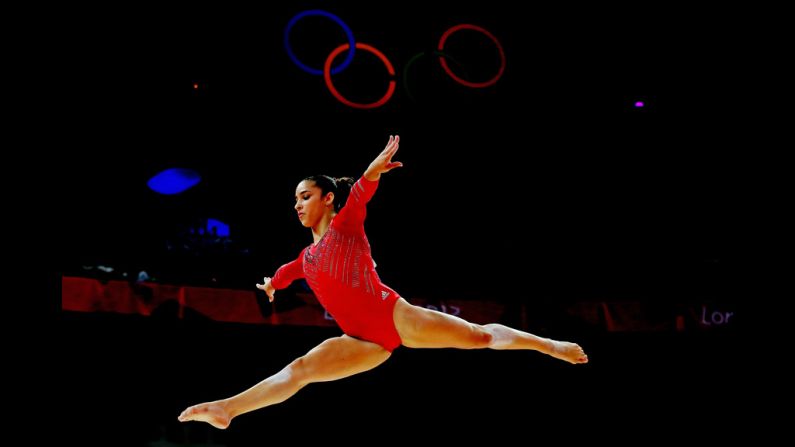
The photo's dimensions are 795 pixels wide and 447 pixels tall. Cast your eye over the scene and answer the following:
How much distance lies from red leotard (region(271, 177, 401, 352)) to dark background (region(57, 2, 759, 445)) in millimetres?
3444

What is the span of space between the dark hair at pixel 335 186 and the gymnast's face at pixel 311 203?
2cm

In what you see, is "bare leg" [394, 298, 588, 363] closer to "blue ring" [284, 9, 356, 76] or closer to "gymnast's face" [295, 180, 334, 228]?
"gymnast's face" [295, 180, 334, 228]

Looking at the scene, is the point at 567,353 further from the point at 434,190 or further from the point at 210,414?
the point at 434,190

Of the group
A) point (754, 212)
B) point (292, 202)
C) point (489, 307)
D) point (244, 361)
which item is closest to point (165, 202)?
point (292, 202)

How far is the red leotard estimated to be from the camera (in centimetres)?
346

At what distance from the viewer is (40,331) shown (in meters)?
4.02

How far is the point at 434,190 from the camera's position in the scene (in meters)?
8.50

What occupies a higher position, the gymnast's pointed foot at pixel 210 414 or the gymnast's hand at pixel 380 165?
the gymnast's hand at pixel 380 165

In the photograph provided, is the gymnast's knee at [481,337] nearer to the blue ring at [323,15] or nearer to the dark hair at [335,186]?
the dark hair at [335,186]

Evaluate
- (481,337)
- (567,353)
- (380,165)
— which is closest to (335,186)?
(380,165)

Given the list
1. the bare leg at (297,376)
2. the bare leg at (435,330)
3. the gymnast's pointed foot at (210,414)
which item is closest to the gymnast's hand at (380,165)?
the bare leg at (435,330)

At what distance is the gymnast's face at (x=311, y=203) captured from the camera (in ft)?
12.1

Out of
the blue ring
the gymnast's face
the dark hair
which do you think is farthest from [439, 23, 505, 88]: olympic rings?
the gymnast's face

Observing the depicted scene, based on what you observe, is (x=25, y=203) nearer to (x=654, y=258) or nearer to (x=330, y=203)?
(x=330, y=203)
